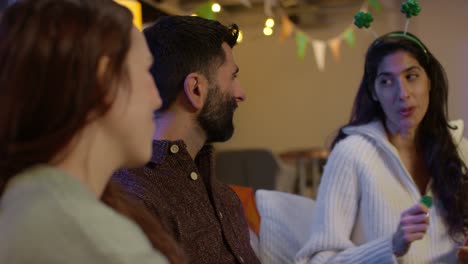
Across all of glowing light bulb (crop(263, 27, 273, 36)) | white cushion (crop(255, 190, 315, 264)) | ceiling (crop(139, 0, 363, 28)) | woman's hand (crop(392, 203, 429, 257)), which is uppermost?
ceiling (crop(139, 0, 363, 28))

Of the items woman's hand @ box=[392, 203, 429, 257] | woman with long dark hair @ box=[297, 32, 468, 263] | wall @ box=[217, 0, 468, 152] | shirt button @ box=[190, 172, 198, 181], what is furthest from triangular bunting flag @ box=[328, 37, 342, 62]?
shirt button @ box=[190, 172, 198, 181]

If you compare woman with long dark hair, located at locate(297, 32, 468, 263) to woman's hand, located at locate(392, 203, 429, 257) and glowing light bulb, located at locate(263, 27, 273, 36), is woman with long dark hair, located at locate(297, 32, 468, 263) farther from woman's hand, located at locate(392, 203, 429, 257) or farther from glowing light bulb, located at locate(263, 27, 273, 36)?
glowing light bulb, located at locate(263, 27, 273, 36)

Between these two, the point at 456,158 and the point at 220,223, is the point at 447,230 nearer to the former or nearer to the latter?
the point at 456,158

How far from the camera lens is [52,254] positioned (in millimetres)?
544

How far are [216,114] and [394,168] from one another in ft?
2.15

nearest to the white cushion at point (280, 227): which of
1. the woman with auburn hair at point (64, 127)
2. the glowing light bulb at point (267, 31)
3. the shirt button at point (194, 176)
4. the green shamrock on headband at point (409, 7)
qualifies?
the shirt button at point (194, 176)

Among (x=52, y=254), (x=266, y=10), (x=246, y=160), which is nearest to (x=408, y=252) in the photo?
(x=52, y=254)

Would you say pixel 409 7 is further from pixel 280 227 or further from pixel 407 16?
pixel 280 227

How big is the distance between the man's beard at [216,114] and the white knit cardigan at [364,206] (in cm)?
48

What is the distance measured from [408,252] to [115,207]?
3.44 ft

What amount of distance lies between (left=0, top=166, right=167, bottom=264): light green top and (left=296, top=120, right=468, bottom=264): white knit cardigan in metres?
1.09

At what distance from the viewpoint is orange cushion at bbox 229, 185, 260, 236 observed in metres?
1.67

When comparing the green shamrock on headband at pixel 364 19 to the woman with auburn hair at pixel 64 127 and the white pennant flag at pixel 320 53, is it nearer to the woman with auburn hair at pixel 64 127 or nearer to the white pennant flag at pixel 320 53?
the woman with auburn hair at pixel 64 127

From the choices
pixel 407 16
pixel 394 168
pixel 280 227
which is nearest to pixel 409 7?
pixel 407 16
